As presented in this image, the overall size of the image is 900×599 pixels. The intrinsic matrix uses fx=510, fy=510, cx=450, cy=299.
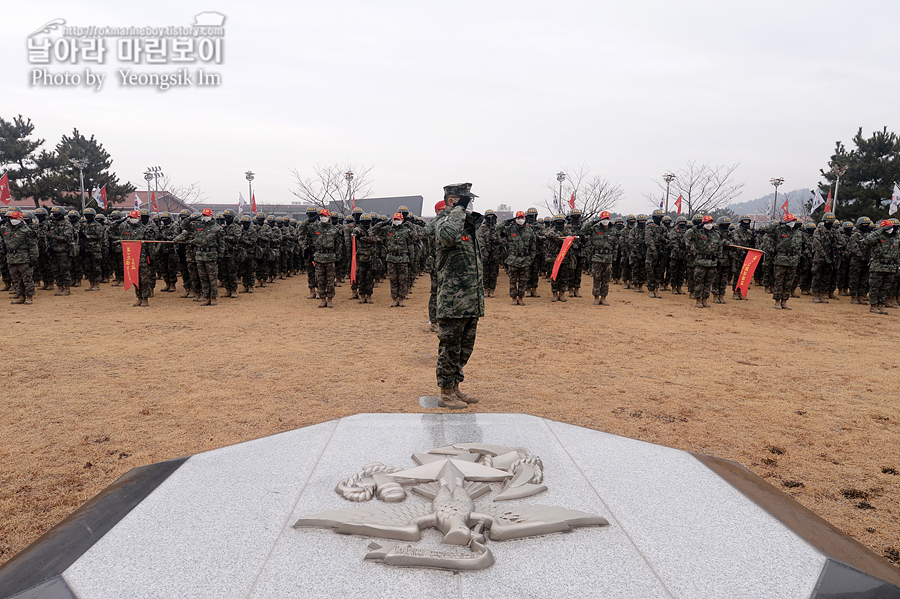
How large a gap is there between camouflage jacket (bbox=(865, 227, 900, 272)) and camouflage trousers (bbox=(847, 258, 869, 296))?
1.28 m

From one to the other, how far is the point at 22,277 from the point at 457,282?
1159 centimetres

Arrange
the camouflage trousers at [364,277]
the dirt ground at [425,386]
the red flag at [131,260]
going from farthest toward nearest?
the camouflage trousers at [364,277] → the red flag at [131,260] → the dirt ground at [425,386]

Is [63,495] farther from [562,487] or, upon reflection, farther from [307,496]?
[562,487]

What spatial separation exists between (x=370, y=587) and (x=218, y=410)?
3.52 meters

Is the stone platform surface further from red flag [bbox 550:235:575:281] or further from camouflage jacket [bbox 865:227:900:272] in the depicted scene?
camouflage jacket [bbox 865:227:900:272]

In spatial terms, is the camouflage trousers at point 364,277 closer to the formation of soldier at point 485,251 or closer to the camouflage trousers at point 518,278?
the formation of soldier at point 485,251

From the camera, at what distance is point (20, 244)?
10773mm

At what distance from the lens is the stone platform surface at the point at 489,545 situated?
1897mm

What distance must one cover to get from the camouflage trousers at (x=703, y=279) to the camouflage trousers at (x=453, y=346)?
9100 millimetres

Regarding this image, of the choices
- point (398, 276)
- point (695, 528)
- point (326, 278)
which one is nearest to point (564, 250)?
point (398, 276)

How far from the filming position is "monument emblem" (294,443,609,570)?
80.6 inches

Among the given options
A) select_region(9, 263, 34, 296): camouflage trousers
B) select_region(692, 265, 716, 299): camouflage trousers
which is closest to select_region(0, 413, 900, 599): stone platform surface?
select_region(692, 265, 716, 299): camouflage trousers

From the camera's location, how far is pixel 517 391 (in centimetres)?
550

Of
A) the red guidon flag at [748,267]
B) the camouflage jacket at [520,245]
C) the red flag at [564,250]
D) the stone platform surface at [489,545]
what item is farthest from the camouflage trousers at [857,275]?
the stone platform surface at [489,545]
